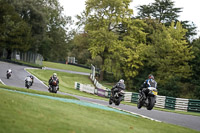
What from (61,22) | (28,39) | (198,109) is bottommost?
(198,109)

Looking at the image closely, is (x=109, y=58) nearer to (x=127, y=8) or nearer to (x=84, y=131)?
(x=127, y=8)

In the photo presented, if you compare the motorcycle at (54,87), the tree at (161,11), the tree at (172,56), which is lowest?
the motorcycle at (54,87)

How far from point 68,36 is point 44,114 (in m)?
68.2

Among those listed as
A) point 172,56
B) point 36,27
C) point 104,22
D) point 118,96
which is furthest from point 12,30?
point 118,96

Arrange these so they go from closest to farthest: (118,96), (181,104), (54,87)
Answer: (118,96) → (54,87) → (181,104)

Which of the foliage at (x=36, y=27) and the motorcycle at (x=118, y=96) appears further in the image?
the foliage at (x=36, y=27)

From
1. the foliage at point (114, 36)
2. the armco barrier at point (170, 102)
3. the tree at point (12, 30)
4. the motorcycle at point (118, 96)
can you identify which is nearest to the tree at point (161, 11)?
the foliage at point (114, 36)

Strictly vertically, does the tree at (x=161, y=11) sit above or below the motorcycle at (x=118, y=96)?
above

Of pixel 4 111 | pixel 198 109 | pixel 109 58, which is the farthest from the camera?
pixel 109 58

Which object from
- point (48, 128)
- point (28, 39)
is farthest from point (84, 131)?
point (28, 39)

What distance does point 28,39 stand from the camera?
61.5 m

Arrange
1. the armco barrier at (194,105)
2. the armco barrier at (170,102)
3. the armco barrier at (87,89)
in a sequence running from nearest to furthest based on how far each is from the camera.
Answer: the armco barrier at (194,105)
the armco barrier at (170,102)
the armco barrier at (87,89)

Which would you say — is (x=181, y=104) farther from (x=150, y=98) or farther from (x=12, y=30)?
(x=12, y=30)

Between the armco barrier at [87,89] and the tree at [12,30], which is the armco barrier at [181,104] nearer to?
the armco barrier at [87,89]
